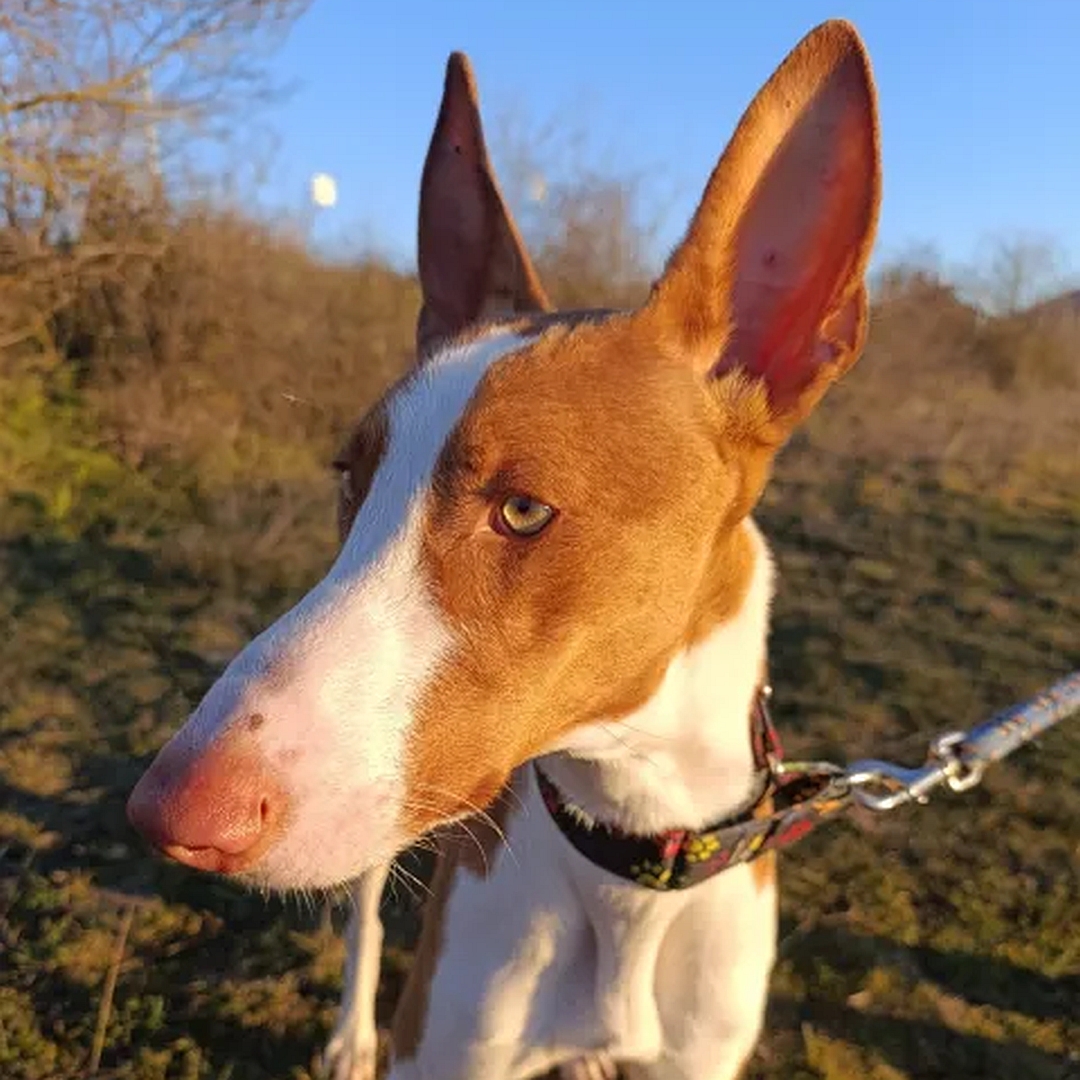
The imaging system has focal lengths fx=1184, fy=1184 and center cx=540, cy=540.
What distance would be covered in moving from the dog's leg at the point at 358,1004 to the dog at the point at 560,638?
0.68m

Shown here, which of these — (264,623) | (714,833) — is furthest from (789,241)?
(264,623)

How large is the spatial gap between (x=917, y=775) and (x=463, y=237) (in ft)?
5.28

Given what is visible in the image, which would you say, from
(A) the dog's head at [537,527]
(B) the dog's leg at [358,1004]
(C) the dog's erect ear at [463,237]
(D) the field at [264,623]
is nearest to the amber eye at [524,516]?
(A) the dog's head at [537,527]

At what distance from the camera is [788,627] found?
268 inches

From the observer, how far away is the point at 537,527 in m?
1.87

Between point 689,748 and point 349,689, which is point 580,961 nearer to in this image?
point 689,748

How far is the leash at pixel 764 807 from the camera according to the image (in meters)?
2.39

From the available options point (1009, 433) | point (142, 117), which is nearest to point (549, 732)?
point (142, 117)

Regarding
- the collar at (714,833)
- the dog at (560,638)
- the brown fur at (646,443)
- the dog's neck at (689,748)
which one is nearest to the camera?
the dog at (560,638)

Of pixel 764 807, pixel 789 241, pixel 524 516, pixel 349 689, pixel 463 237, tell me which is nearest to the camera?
pixel 349 689

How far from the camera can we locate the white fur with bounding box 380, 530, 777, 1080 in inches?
95.8

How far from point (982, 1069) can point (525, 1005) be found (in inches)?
71.9

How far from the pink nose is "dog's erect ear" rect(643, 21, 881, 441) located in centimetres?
114

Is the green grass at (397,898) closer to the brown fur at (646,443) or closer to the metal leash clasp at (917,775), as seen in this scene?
the metal leash clasp at (917,775)
